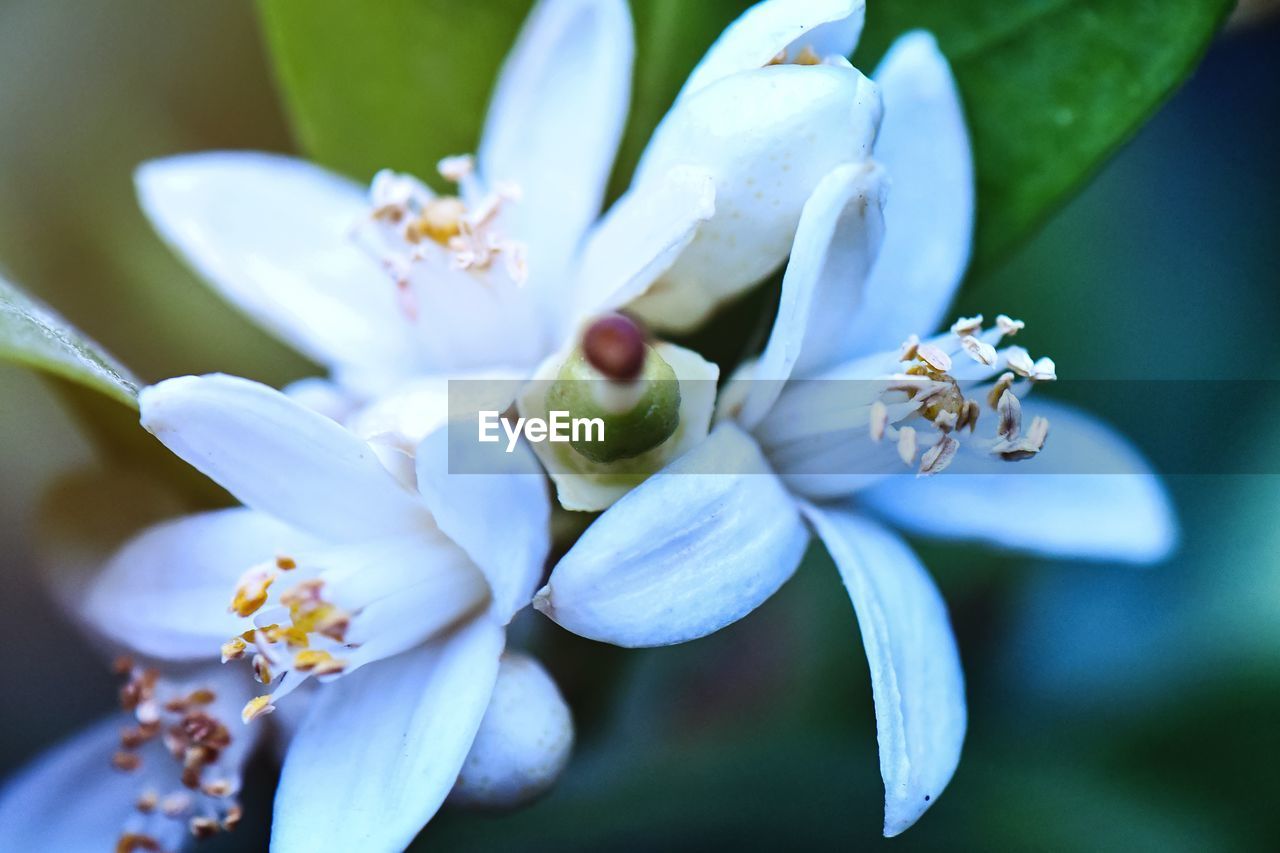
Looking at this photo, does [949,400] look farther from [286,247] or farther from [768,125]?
[286,247]

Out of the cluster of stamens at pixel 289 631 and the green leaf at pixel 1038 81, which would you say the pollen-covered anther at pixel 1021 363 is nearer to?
the green leaf at pixel 1038 81

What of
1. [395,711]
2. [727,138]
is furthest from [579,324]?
[395,711]

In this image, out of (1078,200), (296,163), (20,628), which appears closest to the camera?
(296,163)

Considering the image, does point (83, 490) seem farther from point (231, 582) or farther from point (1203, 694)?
point (1203, 694)

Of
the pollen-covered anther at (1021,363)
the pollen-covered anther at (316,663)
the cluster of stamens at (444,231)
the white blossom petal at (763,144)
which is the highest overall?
the white blossom petal at (763,144)

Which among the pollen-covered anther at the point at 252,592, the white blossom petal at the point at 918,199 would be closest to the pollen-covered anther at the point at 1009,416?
the white blossom petal at the point at 918,199

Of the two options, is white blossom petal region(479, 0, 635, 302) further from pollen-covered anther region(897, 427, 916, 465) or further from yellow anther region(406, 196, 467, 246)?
pollen-covered anther region(897, 427, 916, 465)

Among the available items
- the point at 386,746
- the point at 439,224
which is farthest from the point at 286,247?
the point at 386,746

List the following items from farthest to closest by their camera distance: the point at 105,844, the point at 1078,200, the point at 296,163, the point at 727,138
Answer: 1. the point at 1078,200
2. the point at 296,163
3. the point at 105,844
4. the point at 727,138
